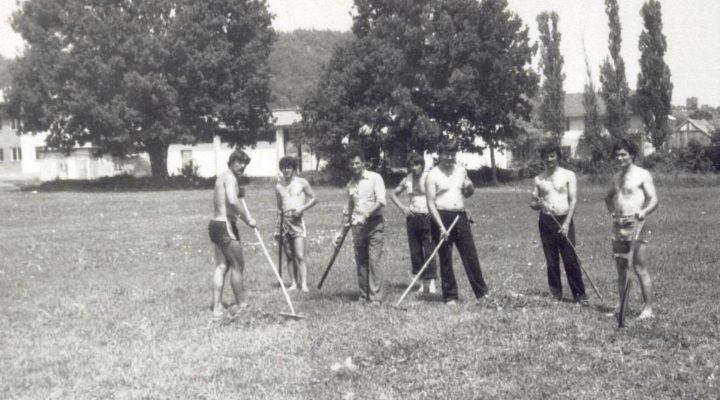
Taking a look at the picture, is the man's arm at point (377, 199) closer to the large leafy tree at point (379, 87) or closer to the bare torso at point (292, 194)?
the bare torso at point (292, 194)

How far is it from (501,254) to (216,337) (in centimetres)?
823

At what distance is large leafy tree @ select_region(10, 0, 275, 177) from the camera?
4959 cm

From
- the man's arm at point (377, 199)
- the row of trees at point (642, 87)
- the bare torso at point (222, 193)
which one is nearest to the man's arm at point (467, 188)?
the man's arm at point (377, 199)

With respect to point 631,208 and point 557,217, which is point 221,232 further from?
point 631,208

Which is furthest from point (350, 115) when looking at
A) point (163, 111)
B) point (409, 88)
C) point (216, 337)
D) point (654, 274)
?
point (216, 337)

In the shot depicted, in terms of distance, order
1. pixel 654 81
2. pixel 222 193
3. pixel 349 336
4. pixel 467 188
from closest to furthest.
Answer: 1. pixel 349 336
2. pixel 222 193
3. pixel 467 188
4. pixel 654 81

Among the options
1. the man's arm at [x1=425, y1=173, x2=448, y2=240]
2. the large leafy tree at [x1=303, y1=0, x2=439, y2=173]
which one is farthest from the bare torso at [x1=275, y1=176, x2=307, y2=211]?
the large leafy tree at [x1=303, y1=0, x2=439, y2=173]

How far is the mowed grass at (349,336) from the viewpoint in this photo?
690 centimetres

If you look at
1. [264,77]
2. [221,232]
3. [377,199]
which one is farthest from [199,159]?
[221,232]

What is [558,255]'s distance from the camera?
34.4 ft

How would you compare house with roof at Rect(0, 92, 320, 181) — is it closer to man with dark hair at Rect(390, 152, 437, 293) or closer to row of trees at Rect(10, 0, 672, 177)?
row of trees at Rect(10, 0, 672, 177)

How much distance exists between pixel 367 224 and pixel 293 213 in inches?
67.2

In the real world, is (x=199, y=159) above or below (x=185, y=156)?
below

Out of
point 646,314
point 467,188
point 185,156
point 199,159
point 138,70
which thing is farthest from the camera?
point 185,156
